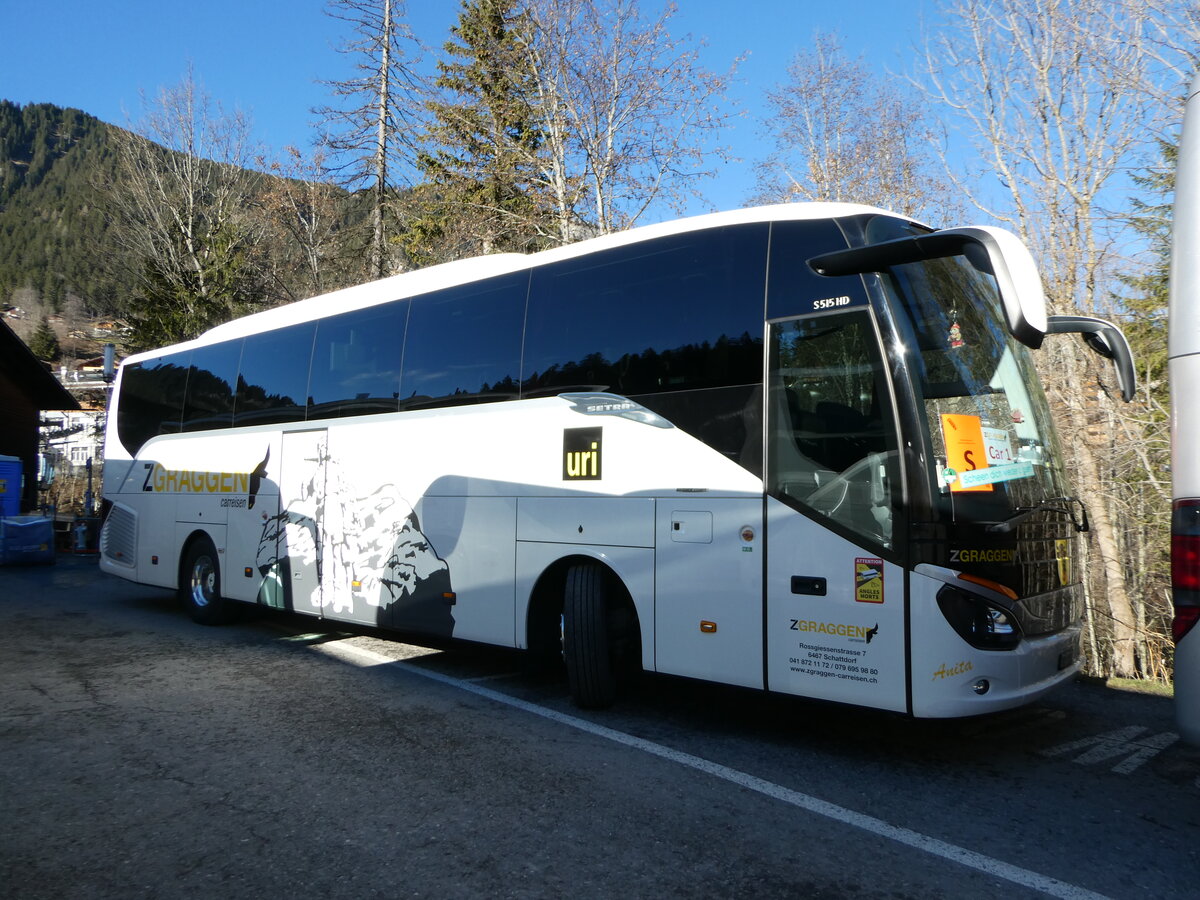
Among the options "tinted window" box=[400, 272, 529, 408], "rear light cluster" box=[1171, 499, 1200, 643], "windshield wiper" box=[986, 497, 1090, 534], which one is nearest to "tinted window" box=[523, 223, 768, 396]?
"tinted window" box=[400, 272, 529, 408]

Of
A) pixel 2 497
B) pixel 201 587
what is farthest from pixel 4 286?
pixel 201 587

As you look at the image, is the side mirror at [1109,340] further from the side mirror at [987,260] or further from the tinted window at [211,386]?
the tinted window at [211,386]

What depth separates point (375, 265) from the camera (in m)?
25.2

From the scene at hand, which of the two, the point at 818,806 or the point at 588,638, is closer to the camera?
the point at 818,806

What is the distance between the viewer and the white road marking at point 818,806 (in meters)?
3.66

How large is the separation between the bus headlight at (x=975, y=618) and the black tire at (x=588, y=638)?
8.08 feet

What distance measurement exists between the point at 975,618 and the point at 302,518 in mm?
6947

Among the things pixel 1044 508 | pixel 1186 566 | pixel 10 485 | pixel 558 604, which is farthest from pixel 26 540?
pixel 1186 566

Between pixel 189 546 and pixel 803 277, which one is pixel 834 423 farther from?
pixel 189 546

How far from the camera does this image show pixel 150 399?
12.2 meters

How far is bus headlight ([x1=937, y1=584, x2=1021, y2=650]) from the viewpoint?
4.75 m

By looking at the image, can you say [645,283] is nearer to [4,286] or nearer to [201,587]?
[201,587]

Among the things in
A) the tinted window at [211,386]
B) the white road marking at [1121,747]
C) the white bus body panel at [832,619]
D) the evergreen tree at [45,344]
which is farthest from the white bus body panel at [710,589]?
the evergreen tree at [45,344]

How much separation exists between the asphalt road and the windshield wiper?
→ 1.23 m
